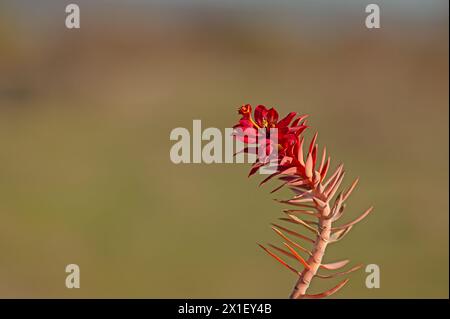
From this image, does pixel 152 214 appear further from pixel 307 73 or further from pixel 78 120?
pixel 307 73

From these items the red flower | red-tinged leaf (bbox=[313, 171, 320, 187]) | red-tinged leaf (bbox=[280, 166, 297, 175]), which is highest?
the red flower

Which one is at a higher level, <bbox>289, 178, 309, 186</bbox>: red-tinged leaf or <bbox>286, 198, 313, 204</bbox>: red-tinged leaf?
<bbox>289, 178, 309, 186</bbox>: red-tinged leaf

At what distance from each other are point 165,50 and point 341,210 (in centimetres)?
694

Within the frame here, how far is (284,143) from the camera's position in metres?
0.49

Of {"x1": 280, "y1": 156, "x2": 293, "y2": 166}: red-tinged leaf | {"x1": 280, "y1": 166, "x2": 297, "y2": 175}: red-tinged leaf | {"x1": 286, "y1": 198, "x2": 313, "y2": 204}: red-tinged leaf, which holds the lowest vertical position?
{"x1": 286, "y1": 198, "x2": 313, "y2": 204}: red-tinged leaf

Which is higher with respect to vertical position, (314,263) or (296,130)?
(296,130)

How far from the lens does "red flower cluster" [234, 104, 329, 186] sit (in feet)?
1.57

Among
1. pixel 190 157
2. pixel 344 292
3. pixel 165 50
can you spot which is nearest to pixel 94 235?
pixel 344 292

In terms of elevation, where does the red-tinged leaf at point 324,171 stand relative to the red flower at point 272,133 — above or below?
below

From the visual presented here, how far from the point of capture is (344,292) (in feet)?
12.0

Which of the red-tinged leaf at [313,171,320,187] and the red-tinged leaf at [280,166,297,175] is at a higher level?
the red-tinged leaf at [280,166,297,175]

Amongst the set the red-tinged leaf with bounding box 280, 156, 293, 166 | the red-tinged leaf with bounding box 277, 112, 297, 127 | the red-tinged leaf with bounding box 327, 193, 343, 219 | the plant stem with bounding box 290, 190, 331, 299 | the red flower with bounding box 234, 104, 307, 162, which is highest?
the red-tinged leaf with bounding box 277, 112, 297, 127

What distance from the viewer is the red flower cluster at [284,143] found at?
0.48m

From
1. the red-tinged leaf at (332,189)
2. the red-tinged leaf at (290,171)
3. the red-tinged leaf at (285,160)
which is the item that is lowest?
the red-tinged leaf at (332,189)
